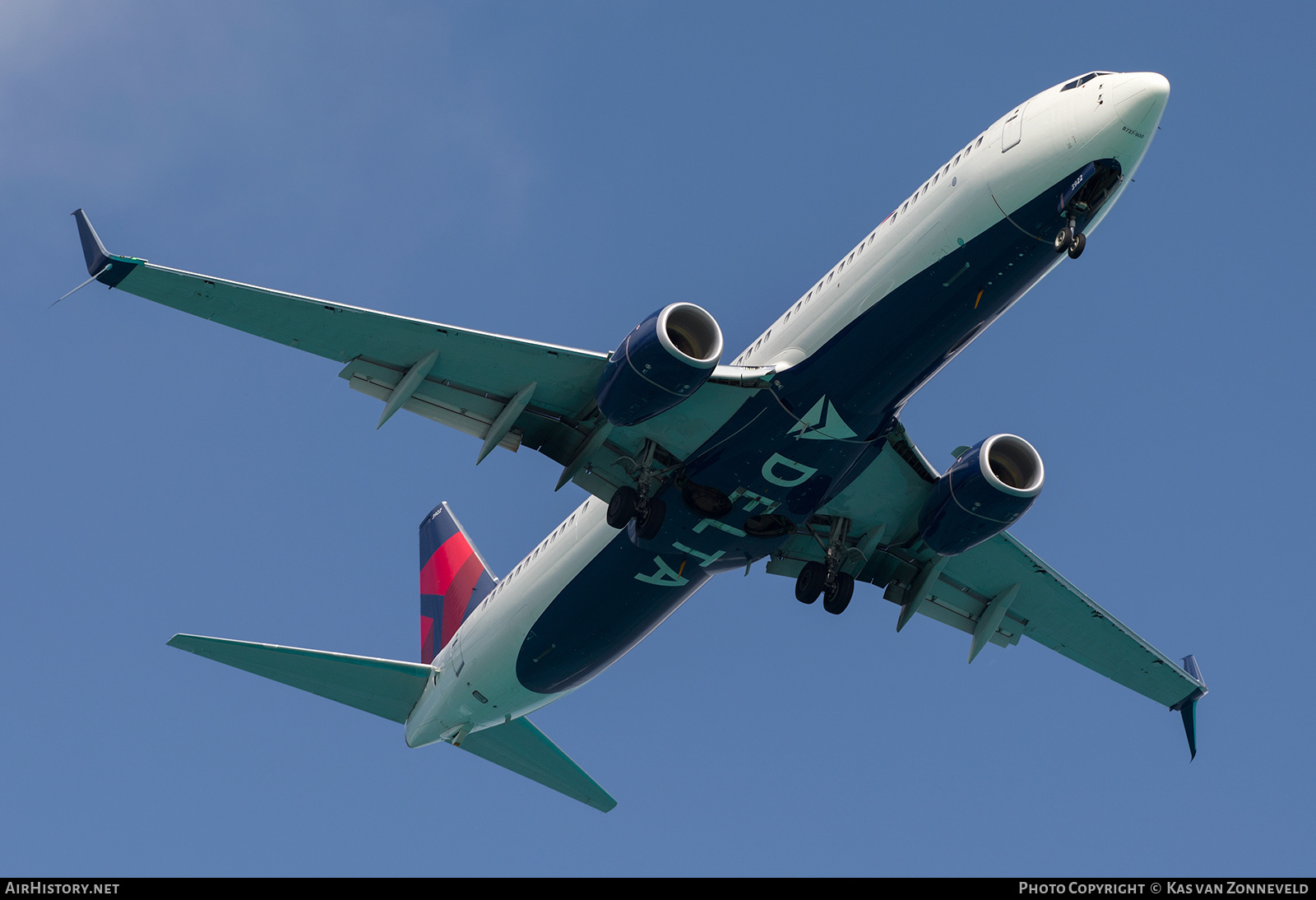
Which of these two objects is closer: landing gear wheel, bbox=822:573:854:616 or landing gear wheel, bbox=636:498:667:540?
landing gear wheel, bbox=636:498:667:540

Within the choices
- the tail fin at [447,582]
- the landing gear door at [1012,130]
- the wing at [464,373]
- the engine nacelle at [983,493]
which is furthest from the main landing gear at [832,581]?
the landing gear door at [1012,130]

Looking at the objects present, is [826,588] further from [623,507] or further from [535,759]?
[535,759]

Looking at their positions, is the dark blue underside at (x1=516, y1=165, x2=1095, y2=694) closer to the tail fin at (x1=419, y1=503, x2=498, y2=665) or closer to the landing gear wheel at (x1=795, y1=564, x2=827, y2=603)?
the landing gear wheel at (x1=795, y1=564, x2=827, y2=603)

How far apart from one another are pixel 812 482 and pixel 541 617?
6210 millimetres

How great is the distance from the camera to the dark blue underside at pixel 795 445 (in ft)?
71.4

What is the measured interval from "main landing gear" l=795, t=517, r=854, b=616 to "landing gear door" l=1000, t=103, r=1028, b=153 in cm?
923

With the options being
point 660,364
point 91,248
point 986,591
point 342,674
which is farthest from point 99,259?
point 986,591

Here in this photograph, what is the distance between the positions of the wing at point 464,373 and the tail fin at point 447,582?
26.0ft

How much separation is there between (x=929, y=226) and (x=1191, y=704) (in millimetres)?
14478

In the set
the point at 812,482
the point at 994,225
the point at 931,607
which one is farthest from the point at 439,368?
the point at 931,607

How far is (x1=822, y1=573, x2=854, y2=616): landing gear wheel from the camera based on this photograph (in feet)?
91.5

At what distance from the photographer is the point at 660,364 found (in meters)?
21.6

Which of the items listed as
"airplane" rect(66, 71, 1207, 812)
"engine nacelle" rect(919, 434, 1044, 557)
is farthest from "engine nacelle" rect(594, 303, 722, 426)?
"engine nacelle" rect(919, 434, 1044, 557)

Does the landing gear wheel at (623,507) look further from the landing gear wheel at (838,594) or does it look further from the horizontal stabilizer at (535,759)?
the horizontal stabilizer at (535,759)
